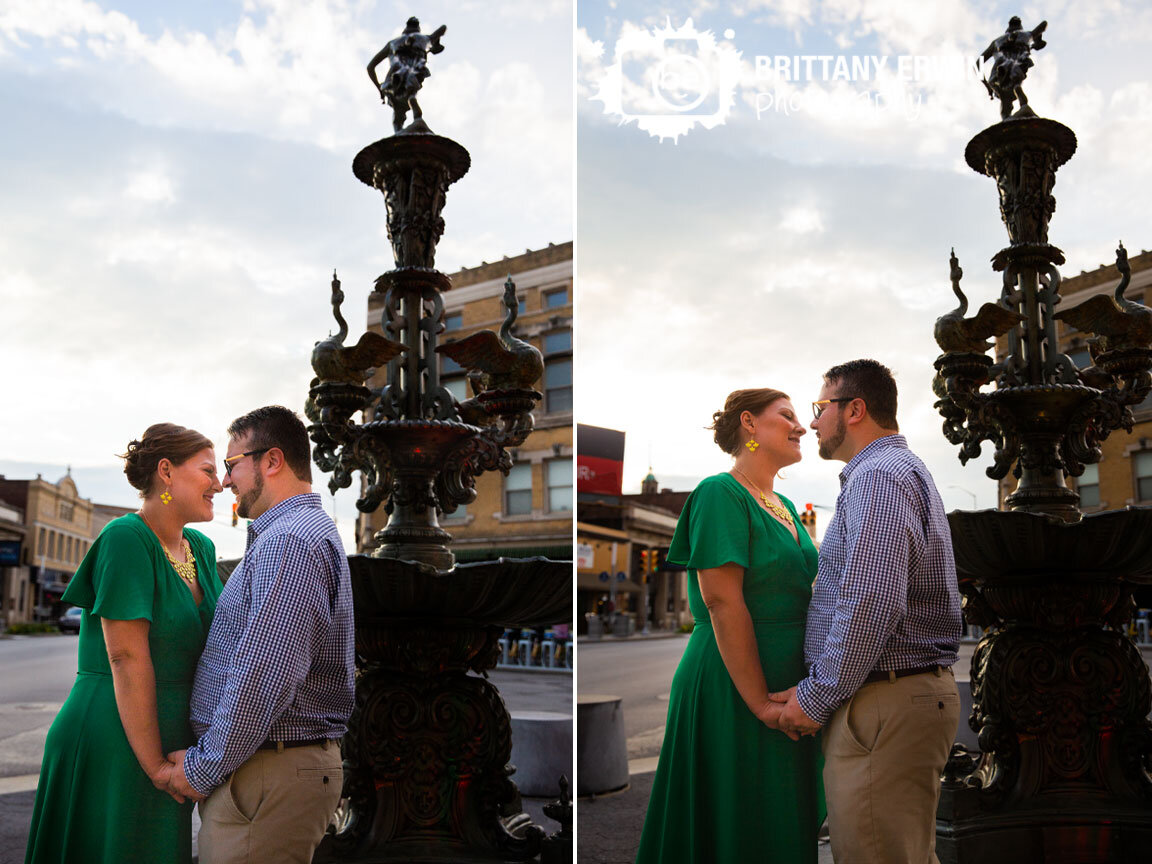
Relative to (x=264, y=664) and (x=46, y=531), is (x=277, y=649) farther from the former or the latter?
(x=46, y=531)

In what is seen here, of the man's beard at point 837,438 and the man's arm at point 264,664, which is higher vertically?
the man's beard at point 837,438

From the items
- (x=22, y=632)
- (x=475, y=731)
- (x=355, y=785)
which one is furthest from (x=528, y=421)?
(x=22, y=632)

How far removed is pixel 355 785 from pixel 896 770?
2.60m

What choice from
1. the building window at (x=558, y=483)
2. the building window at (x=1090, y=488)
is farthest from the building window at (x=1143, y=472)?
the building window at (x=558, y=483)

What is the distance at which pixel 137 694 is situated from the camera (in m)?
2.46

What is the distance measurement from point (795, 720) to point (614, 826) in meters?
3.51

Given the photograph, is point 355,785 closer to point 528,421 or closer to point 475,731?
point 475,731

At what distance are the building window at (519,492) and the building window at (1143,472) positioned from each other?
1662 cm

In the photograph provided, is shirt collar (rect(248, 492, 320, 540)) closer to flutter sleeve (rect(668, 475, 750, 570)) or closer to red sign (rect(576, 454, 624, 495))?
flutter sleeve (rect(668, 475, 750, 570))

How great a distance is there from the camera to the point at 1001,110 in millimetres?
5266

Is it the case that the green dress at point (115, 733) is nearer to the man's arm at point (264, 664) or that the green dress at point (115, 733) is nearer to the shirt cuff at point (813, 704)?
the man's arm at point (264, 664)

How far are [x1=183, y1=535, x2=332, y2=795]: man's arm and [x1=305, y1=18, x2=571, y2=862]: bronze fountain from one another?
1.38 m

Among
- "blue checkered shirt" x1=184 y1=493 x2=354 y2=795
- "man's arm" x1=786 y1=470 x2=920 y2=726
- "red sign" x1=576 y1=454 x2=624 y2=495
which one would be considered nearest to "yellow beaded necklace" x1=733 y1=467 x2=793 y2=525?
"man's arm" x1=786 y1=470 x2=920 y2=726

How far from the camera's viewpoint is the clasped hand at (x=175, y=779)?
241cm
